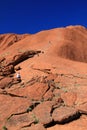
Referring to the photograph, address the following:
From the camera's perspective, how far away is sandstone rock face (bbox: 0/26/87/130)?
Answer: 14.1 m

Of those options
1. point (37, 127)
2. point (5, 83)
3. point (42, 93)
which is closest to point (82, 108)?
point (37, 127)

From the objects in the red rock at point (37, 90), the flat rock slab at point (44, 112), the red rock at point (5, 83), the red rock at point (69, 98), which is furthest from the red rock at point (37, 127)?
the red rock at point (5, 83)

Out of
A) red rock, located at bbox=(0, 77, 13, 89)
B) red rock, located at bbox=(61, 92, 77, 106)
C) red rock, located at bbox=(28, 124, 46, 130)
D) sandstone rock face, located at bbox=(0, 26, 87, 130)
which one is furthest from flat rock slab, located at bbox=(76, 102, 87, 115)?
red rock, located at bbox=(0, 77, 13, 89)

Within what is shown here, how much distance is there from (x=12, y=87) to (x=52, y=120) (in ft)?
16.5

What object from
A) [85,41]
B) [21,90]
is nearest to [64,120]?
[21,90]

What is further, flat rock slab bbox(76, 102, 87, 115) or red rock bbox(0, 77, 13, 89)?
red rock bbox(0, 77, 13, 89)

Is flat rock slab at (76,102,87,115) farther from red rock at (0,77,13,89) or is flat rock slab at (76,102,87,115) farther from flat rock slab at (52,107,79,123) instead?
red rock at (0,77,13,89)

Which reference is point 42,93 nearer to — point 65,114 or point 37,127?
point 65,114

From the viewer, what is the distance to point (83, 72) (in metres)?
21.5

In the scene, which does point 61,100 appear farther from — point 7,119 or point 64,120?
point 7,119

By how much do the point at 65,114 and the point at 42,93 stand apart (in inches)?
114

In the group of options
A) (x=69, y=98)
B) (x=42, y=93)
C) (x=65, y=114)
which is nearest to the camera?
(x=65, y=114)

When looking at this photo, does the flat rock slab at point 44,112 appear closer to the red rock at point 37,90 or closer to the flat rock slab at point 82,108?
the red rock at point 37,90

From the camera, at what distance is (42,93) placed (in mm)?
16656
